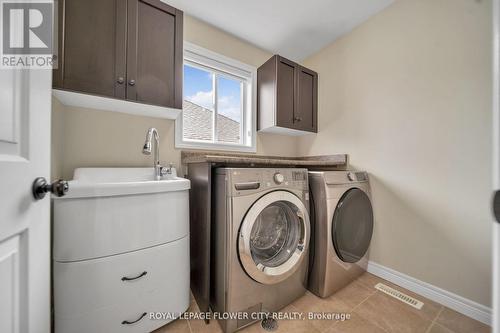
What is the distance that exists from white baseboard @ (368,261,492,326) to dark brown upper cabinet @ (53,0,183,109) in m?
2.17

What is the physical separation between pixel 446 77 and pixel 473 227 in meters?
1.03

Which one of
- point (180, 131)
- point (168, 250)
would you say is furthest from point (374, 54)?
point (168, 250)

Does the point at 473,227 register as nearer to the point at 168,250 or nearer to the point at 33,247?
the point at 168,250

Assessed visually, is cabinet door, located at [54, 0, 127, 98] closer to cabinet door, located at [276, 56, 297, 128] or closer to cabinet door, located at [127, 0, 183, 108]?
cabinet door, located at [127, 0, 183, 108]

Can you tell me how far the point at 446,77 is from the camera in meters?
1.31

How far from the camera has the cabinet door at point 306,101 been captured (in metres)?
2.10

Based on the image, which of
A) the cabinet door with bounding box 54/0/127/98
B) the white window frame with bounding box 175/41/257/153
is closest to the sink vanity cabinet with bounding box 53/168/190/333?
the cabinet door with bounding box 54/0/127/98

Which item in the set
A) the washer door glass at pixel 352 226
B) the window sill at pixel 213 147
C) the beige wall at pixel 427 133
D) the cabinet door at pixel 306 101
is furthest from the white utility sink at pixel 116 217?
the beige wall at pixel 427 133

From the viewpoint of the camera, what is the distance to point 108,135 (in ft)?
4.63

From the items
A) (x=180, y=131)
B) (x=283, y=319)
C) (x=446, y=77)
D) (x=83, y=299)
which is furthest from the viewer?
(x=180, y=131)

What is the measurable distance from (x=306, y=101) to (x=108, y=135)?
6.45 feet

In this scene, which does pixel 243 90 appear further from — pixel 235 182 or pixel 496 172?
pixel 496 172

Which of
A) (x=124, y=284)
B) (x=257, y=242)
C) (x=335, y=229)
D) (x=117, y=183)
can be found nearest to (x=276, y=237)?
(x=257, y=242)

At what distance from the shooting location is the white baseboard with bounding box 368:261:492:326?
1.15 metres
